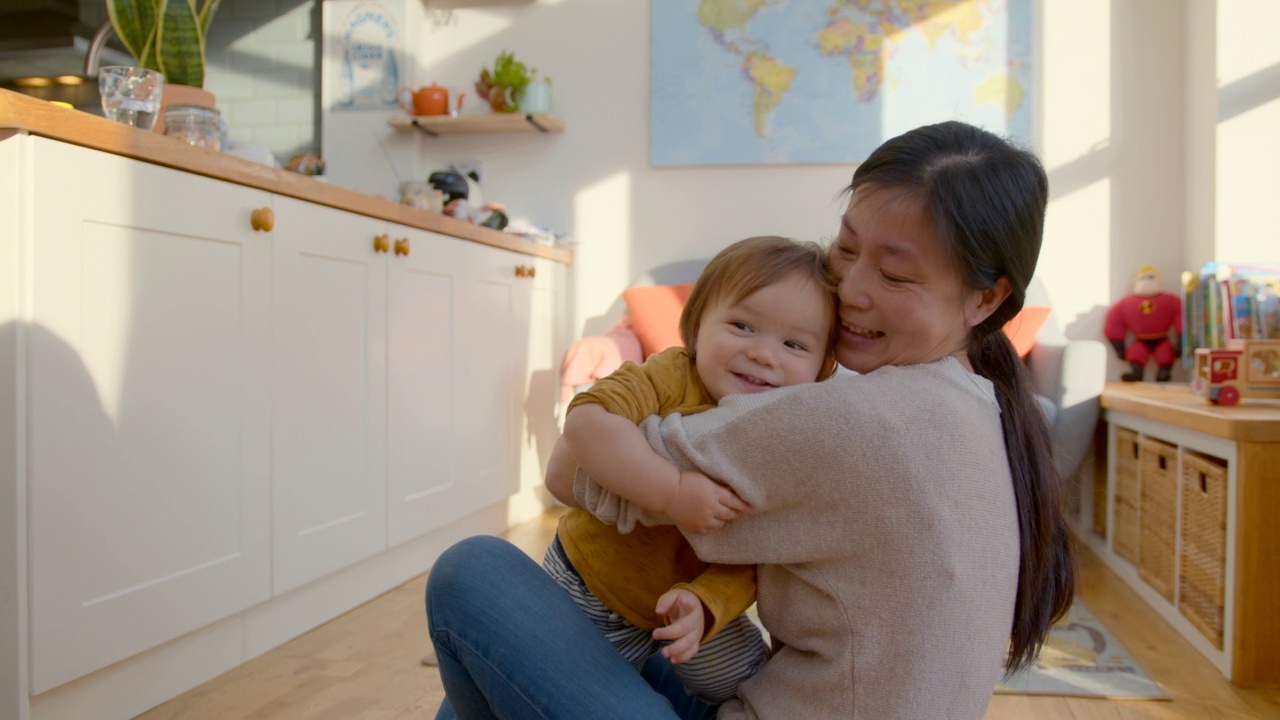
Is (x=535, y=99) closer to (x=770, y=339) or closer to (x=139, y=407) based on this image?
(x=139, y=407)

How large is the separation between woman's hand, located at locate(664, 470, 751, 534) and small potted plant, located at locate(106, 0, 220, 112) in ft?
6.04

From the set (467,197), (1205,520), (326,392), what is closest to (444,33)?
(467,197)

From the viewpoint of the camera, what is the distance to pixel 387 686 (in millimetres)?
1839

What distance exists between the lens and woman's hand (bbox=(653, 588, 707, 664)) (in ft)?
→ 2.58

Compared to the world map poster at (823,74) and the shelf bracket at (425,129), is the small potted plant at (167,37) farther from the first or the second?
the world map poster at (823,74)

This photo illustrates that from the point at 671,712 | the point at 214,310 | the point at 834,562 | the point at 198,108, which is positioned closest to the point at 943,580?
the point at 834,562

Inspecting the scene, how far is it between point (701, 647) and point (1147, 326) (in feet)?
9.72

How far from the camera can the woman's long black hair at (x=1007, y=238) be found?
2.82 feet

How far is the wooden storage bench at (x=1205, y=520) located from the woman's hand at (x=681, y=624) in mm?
1571

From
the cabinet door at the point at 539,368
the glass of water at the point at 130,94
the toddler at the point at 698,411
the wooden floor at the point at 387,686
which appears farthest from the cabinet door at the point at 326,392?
the toddler at the point at 698,411

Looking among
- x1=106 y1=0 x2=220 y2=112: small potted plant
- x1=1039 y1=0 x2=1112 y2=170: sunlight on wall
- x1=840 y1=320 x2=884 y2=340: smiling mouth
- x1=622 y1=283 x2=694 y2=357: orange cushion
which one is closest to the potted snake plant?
x1=106 y1=0 x2=220 y2=112: small potted plant

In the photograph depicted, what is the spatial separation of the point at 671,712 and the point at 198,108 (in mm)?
1556

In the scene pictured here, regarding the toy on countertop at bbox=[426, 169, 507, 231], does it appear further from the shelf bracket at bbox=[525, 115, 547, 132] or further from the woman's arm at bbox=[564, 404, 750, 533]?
the woman's arm at bbox=[564, 404, 750, 533]

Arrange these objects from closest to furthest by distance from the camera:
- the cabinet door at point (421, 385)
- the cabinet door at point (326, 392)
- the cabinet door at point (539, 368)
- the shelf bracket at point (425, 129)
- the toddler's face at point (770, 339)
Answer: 1. the toddler's face at point (770, 339)
2. the cabinet door at point (326, 392)
3. the cabinet door at point (421, 385)
4. the cabinet door at point (539, 368)
5. the shelf bracket at point (425, 129)
